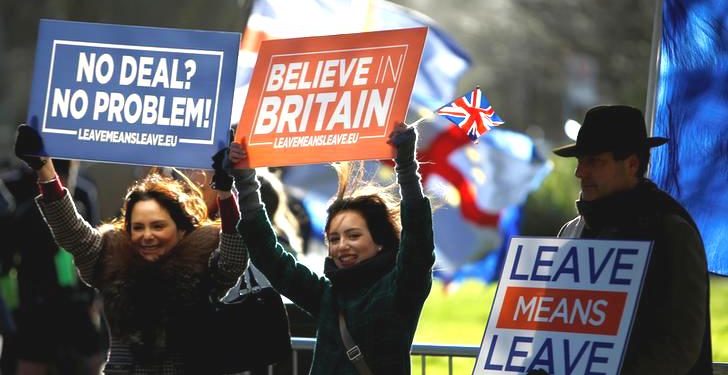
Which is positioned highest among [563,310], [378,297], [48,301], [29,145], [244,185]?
[48,301]

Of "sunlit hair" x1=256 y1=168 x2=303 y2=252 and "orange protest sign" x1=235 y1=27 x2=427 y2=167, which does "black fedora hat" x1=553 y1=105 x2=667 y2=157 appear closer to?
"orange protest sign" x1=235 y1=27 x2=427 y2=167

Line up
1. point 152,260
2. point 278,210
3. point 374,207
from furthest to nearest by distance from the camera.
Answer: point 278,210 → point 152,260 → point 374,207

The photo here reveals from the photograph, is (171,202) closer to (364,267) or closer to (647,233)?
(364,267)

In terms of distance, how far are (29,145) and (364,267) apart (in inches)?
55.5

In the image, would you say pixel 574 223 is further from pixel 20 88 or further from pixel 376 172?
pixel 20 88

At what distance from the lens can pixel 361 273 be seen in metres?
5.84

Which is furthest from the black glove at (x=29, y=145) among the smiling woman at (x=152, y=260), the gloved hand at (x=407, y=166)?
the gloved hand at (x=407, y=166)

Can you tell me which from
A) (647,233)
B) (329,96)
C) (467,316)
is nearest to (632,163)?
(647,233)

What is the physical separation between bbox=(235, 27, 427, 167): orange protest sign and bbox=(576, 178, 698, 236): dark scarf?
0.78 m

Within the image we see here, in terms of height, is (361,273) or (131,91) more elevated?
(131,91)

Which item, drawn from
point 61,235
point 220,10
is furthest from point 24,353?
point 220,10

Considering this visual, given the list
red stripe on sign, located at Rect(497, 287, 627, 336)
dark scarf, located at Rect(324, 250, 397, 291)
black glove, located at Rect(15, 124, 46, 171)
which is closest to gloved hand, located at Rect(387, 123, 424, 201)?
dark scarf, located at Rect(324, 250, 397, 291)

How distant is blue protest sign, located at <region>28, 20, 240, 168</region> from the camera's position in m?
6.23

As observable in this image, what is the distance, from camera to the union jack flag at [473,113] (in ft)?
19.6
